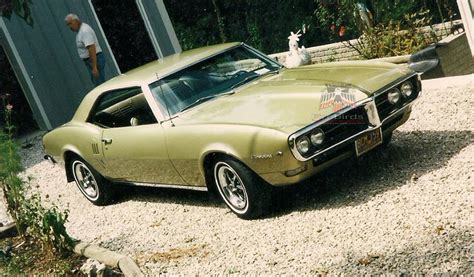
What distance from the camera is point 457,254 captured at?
3652 millimetres

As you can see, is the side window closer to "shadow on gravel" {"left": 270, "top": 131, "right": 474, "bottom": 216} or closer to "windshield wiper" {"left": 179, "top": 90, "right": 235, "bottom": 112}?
"windshield wiper" {"left": 179, "top": 90, "right": 235, "bottom": 112}

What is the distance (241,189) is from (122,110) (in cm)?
188

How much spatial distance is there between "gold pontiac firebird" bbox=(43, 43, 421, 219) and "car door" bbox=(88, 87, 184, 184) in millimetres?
13

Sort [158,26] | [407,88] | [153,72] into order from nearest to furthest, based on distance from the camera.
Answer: [407,88] → [153,72] → [158,26]

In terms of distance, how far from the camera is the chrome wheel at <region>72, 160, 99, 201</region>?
284 inches

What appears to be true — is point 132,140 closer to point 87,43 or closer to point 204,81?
point 204,81

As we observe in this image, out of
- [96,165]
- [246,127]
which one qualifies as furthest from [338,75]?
[96,165]

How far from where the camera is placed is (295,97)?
5.09 m

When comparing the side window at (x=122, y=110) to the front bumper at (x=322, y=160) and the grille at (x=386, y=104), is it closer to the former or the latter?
the front bumper at (x=322, y=160)

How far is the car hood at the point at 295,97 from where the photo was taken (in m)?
4.82

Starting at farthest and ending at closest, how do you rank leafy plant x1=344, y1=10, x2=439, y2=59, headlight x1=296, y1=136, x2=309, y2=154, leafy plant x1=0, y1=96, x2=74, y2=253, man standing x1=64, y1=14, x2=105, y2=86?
man standing x1=64, y1=14, x2=105, y2=86
leafy plant x1=344, y1=10, x2=439, y2=59
leafy plant x1=0, y1=96, x2=74, y2=253
headlight x1=296, y1=136, x2=309, y2=154

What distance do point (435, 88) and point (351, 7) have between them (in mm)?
4353

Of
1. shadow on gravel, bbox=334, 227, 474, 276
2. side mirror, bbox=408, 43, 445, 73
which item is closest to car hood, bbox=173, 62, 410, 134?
shadow on gravel, bbox=334, 227, 474, 276

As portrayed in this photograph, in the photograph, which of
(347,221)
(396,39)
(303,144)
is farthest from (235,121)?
(396,39)
